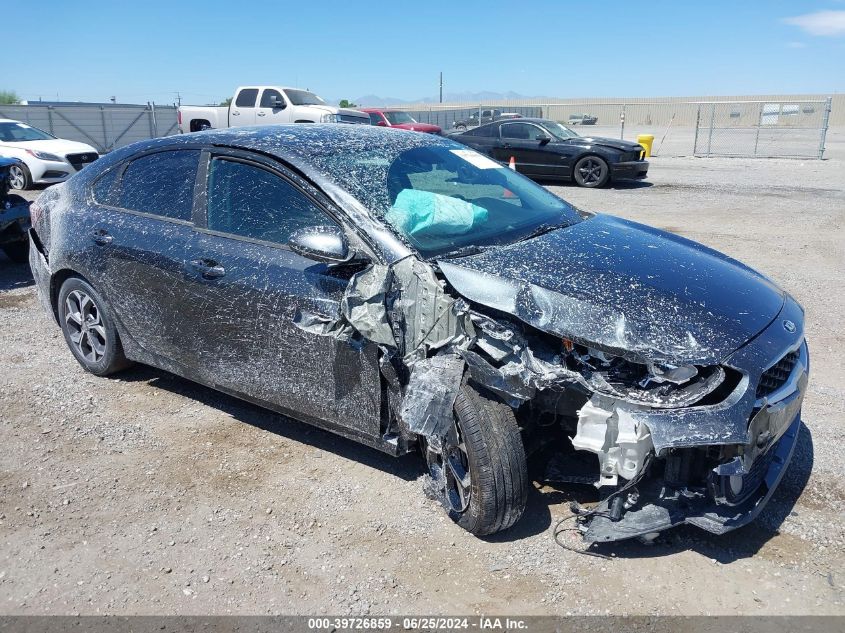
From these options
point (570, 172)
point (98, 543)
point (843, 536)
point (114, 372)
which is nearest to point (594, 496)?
point (843, 536)

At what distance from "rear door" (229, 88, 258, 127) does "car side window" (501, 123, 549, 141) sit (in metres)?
7.88

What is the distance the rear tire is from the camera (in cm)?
816

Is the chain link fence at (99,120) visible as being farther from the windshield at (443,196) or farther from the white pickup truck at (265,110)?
the windshield at (443,196)

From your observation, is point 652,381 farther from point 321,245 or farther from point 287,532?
point 287,532

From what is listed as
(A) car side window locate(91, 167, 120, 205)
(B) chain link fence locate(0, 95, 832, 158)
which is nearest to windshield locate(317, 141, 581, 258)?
(A) car side window locate(91, 167, 120, 205)

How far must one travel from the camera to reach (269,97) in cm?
2031

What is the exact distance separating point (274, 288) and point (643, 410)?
6.09 ft

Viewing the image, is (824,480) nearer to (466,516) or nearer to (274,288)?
(466,516)

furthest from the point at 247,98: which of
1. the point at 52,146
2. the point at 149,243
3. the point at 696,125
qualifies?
the point at 149,243

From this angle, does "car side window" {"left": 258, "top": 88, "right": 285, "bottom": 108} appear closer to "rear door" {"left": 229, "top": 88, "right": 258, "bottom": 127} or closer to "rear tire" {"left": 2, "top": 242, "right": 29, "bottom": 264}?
"rear door" {"left": 229, "top": 88, "right": 258, "bottom": 127}

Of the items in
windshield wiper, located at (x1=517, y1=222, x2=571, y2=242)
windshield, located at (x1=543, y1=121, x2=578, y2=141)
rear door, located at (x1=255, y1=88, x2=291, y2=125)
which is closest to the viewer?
windshield wiper, located at (x1=517, y1=222, x2=571, y2=242)

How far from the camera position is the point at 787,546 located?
3086mm

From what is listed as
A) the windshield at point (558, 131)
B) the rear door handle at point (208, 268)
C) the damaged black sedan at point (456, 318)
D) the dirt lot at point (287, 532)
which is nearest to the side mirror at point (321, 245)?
the damaged black sedan at point (456, 318)

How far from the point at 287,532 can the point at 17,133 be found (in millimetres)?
15583
